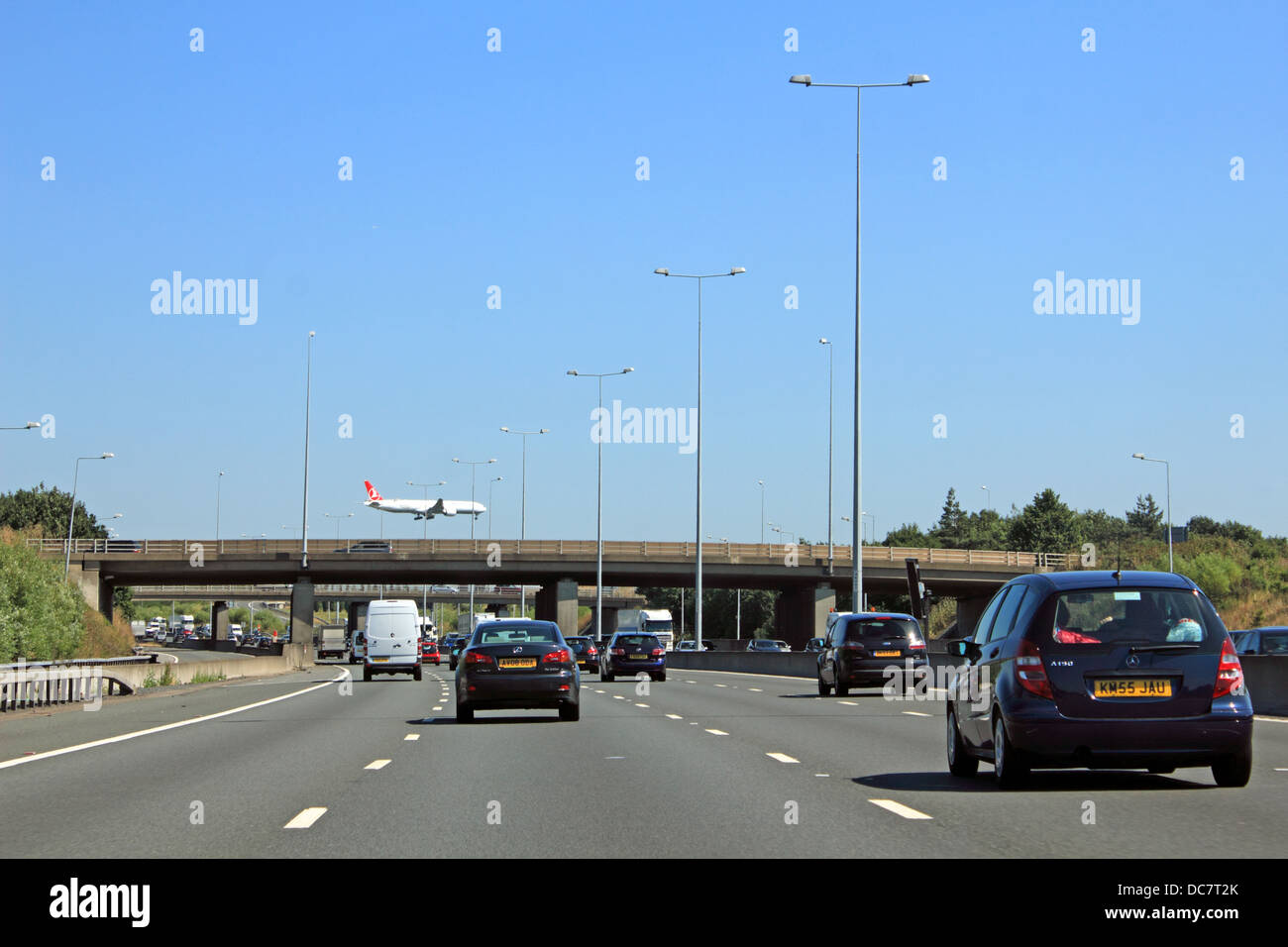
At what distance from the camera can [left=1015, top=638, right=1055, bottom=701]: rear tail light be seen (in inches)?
509

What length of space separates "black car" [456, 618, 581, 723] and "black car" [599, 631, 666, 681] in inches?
906

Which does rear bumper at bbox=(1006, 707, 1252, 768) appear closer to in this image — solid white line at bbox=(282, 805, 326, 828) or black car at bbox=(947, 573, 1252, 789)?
black car at bbox=(947, 573, 1252, 789)

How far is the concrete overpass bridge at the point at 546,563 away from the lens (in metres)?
89.2

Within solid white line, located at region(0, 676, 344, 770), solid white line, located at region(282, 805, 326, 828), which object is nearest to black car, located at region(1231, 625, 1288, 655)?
solid white line, located at region(0, 676, 344, 770)

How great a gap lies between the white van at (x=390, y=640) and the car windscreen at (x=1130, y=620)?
132 ft

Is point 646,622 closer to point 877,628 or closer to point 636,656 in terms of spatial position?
point 636,656

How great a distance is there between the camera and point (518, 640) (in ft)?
79.4

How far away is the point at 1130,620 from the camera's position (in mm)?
13047

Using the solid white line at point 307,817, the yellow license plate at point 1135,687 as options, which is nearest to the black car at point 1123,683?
the yellow license plate at point 1135,687

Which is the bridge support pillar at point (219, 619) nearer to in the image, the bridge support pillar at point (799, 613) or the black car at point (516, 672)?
the bridge support pillar at point (799, 613)

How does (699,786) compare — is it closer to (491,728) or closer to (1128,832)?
(1128,832)

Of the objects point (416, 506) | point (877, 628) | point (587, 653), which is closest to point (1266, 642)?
point (877, 628)
